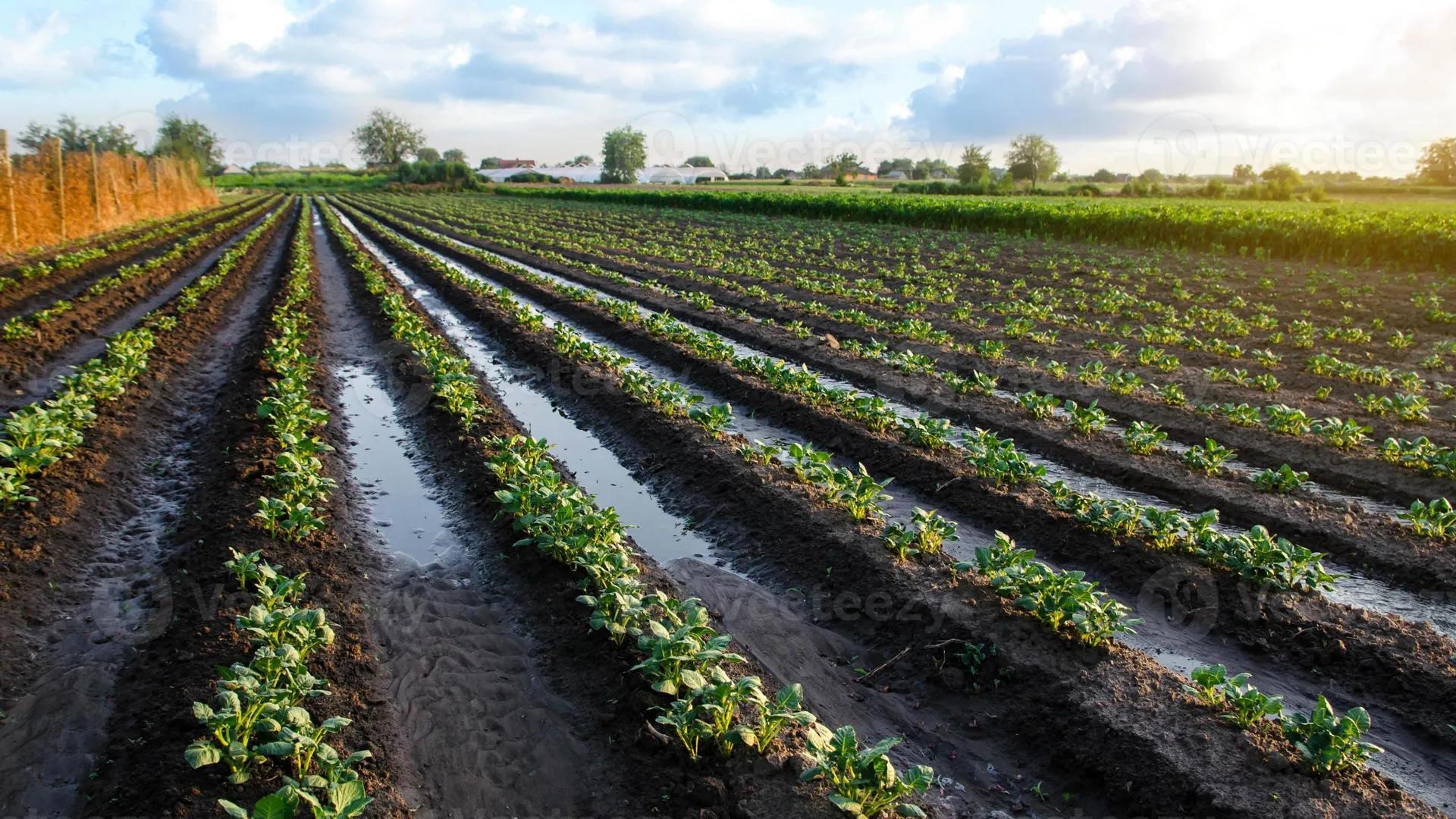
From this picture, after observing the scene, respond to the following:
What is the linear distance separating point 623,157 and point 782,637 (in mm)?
117529

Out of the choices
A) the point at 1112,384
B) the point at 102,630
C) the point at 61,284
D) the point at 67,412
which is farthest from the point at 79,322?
the point at 1112,384

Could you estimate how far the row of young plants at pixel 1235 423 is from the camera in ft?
24.3

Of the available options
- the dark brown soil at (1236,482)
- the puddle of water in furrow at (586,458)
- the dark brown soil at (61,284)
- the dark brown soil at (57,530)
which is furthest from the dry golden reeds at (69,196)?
the dark brown soil at (1236,482)

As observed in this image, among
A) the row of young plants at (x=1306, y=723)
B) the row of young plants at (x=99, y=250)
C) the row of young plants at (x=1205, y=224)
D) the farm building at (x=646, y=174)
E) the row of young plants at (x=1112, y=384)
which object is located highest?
the farm building at (x=646, y=174)

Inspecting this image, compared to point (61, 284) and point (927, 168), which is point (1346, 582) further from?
point (927, 168)

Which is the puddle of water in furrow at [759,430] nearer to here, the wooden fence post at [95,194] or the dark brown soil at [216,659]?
the dark brown soil at [216,659]

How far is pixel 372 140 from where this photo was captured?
137625 mm

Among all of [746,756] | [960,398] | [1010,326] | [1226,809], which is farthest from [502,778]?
[1010,326]

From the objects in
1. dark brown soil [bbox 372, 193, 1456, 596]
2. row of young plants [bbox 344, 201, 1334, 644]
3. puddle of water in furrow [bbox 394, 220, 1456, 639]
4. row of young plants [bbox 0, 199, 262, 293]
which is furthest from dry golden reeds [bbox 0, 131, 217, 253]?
row of young plants [bbox 344, 201, 1334, 644]

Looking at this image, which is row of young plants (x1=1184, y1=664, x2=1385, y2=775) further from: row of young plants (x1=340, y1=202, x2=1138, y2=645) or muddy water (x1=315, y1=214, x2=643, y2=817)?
muddy water (x1=315, y1=214, x2=643, y2=817)

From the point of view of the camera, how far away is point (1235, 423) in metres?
9.21

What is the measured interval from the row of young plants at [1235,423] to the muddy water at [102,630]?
8077 millimetres

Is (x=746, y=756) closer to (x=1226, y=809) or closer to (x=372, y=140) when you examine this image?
(x=1226, y=809)

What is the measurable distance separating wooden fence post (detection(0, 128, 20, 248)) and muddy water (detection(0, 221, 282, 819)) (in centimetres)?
1888
